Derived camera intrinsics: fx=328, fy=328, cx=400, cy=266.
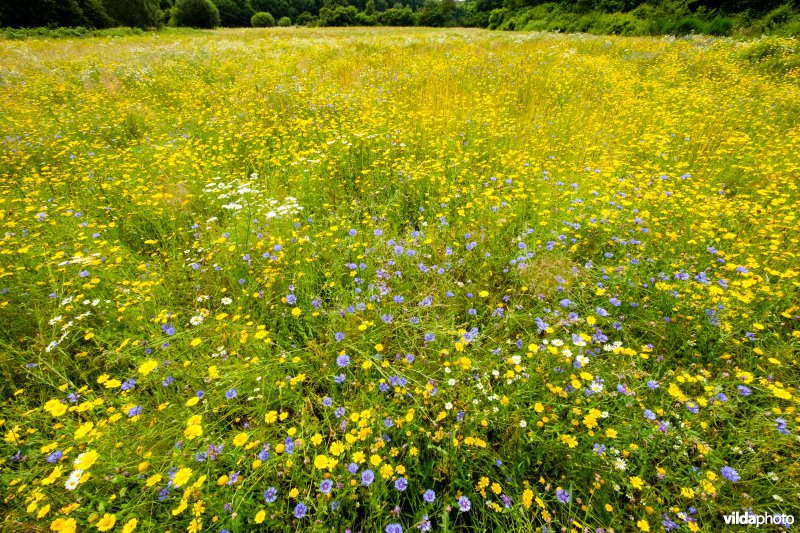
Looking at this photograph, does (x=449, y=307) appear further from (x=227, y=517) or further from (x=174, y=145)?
(x=174, y=145)

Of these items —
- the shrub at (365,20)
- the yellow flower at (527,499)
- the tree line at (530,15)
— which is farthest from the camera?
the shrub at (365,20)

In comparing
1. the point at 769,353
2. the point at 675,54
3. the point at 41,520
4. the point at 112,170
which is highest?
the point at 675,54

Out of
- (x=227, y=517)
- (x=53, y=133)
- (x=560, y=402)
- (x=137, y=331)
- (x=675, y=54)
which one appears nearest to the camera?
(x=227, y=517)

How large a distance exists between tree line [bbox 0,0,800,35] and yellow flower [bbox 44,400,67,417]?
65.5 ft

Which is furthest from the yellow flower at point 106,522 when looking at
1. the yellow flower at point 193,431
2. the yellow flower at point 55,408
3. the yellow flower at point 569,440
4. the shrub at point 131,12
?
the shrub at point 131,12

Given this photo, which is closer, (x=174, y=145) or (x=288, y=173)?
(x=288, y=173)

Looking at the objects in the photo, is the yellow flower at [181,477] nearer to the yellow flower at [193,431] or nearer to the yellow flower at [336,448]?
the yellow flower at [193,431]

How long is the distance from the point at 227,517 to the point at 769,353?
3.29 m

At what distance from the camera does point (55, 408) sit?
175cm

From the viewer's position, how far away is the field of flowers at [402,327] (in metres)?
A: 1.59

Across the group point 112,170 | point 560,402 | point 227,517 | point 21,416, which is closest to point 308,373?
point 227,517

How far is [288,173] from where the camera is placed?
4.32 m

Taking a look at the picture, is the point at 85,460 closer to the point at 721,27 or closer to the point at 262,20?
the point at 721,27

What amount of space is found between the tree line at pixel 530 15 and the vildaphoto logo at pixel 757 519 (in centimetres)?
1773
